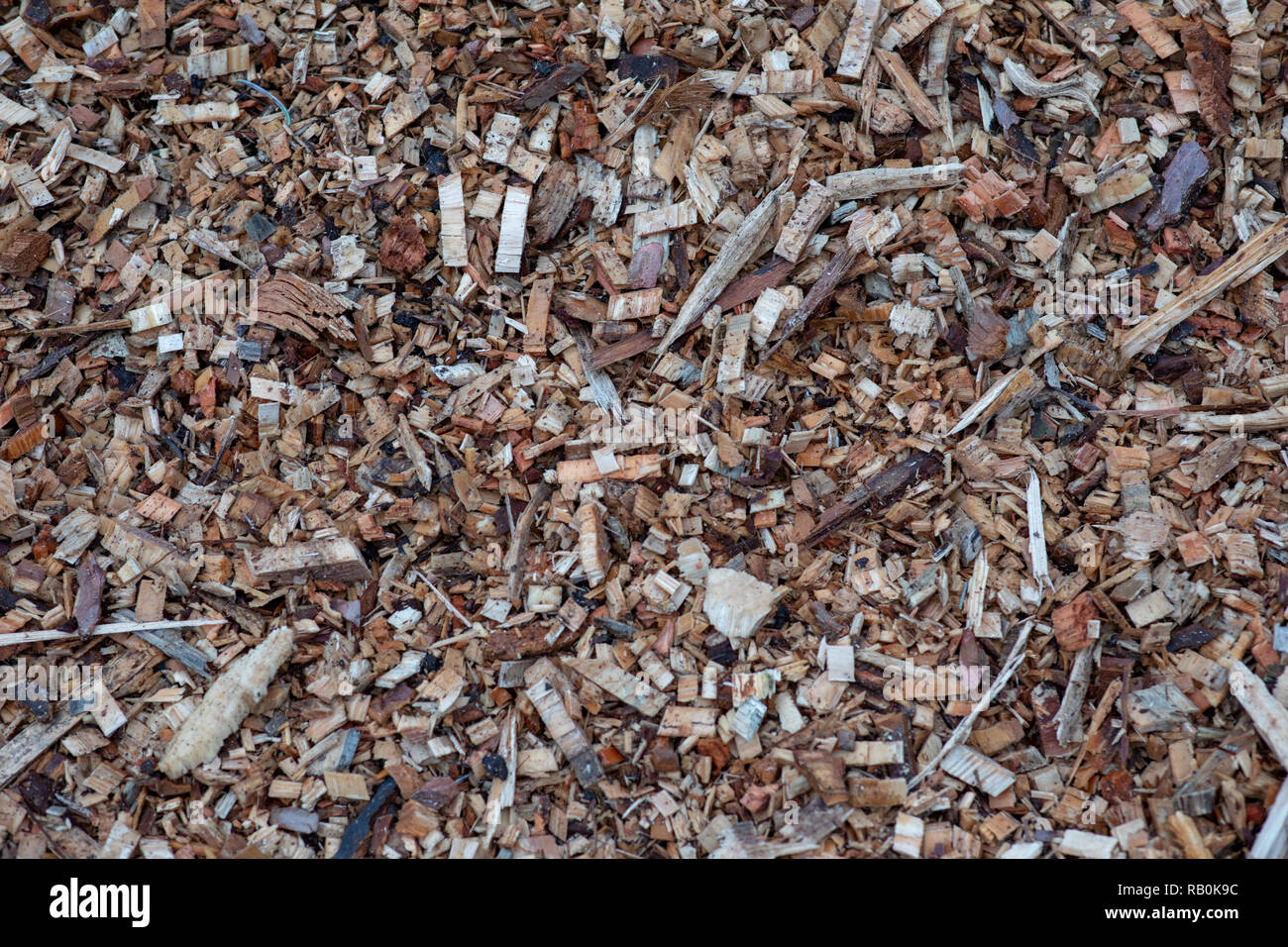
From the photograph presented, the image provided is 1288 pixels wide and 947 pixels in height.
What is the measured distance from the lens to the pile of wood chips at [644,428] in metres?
3.73

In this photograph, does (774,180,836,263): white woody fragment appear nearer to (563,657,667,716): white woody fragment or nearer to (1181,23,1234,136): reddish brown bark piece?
(1181,23,1234,136): reddish brown bark piece

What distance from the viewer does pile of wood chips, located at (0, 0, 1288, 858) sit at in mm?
3727

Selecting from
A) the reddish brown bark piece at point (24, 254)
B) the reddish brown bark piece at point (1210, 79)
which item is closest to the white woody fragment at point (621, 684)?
the reddish brown bark piece at point (24, 254)

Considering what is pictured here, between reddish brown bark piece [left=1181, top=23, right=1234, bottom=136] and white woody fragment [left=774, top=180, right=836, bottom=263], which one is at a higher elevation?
reddish brown bark piece [left=1181, top=23, right=1234, bottom=136]

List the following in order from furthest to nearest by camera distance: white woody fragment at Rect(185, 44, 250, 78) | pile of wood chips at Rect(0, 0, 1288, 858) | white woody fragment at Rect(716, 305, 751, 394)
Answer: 1. white woody fragment at Rect(185, 44, 250, 78)
2. white woody fragment at Rect(716, 305, 751, 394)
3. pile of wood chips at Rect(0, 0, 1288, 858)

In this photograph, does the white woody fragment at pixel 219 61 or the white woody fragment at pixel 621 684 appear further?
the white woody fragment at pixel 219 61

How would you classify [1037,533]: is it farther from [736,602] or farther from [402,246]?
[402,246]

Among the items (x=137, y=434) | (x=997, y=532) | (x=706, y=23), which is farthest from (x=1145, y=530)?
(x=137, y=434)

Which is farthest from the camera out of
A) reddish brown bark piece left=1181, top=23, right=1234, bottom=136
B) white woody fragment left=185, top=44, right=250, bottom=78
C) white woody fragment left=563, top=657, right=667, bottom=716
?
white woody fragment left=185, top=44, right=250, bottom=78

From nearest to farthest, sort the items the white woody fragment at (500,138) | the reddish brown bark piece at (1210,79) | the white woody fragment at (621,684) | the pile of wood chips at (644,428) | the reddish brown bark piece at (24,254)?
1. the pile of wood chips at (644,428)
2. the white woody fragment at (621,684)
3. the reddish brown bark piece at (1210,79)
4. the white woody fragment at (500,138)
5. the reddish brown bark piece at (24,254)

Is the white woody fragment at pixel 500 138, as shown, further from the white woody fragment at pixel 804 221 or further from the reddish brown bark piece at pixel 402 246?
the white woody fragment at pixel 804 221

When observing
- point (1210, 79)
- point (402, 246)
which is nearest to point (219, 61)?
point (402, 246)

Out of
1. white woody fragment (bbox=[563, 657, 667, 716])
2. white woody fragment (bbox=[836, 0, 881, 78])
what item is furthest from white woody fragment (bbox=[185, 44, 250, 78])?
white woody fragment (bbox=[563, 657, 667, 716])

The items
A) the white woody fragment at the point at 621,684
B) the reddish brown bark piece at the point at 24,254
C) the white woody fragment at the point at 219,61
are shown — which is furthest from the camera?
the white woody fragment at the point at 219,61
